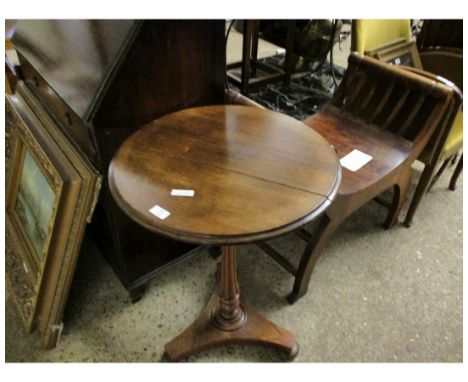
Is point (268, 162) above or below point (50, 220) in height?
above

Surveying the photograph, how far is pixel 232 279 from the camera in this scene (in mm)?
1245

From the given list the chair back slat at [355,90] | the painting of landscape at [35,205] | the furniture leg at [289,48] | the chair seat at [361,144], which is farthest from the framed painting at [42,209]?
the furniture leg at [289,48]

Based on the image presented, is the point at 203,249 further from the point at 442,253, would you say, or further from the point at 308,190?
the point at 442,253

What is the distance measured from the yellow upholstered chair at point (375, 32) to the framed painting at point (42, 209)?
1.40 metres

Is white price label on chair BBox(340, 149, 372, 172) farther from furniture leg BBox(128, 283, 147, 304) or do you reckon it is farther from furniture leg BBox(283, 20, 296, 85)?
furniture leg BBox(283, 20, 296, 85)

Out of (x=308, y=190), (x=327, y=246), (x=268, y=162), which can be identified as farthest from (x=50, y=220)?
(x=327, y=246)

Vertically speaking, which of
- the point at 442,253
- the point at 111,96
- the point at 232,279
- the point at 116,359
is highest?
the point at 111,96

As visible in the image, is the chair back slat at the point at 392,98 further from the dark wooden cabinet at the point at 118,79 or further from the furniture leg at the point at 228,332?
the furniture leg at the point at 228,332

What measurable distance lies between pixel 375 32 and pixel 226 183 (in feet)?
4.65

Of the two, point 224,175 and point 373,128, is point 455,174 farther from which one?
point 224,175

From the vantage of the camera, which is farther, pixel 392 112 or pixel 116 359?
pixel 392 112

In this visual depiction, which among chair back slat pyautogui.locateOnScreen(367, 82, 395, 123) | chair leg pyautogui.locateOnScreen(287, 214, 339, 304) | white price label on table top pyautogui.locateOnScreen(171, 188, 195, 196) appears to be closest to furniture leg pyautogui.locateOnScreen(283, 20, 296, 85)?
chair back slat pyautogui.locateOnScreen(367, 82, 395, 123)

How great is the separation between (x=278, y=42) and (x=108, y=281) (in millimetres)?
2404

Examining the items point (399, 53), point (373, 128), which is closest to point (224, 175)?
point (373, 128)
